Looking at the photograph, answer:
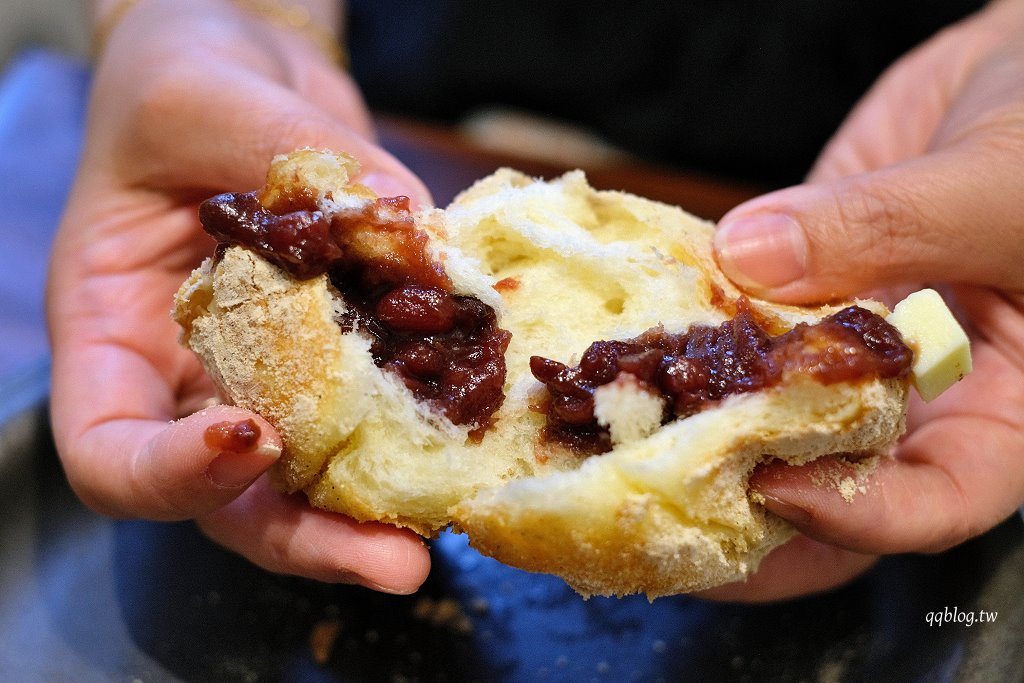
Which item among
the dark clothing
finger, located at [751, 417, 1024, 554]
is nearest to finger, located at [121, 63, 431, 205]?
finger, located at [751, 417, 1024, 554]

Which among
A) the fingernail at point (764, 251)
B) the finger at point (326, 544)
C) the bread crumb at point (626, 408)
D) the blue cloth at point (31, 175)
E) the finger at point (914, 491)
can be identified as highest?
the fingernail at point (764, 251)

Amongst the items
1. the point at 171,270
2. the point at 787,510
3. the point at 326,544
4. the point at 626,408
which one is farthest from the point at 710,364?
the point at 171,270

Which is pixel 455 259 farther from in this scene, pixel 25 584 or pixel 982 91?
pixel 982 91

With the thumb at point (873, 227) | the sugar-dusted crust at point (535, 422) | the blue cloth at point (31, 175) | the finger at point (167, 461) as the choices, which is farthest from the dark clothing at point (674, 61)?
the finger at point (167, 461)

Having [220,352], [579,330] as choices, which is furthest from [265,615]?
[579,330]

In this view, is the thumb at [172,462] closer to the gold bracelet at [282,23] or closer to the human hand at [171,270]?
the human hand at [171,270]

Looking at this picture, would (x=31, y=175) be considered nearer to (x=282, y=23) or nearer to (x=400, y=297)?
(x=282, y=23)
